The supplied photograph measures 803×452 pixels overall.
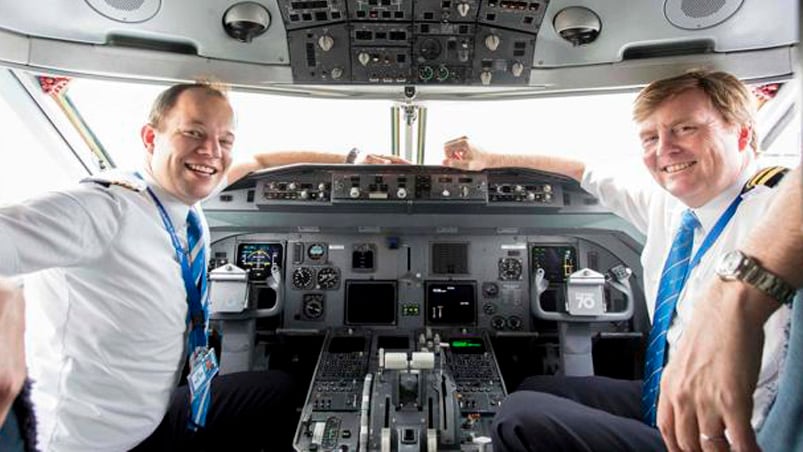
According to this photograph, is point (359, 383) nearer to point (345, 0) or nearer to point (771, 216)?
point (345, 0)

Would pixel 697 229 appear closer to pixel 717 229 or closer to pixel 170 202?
pixel 717 229

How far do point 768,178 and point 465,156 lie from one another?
156cm

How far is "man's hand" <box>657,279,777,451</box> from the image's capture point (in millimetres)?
564

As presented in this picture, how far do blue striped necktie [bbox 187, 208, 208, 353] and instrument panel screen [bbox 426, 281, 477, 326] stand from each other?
1.76 meters

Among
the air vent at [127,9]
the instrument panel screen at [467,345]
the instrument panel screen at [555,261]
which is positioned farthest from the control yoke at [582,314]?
the air vent at [127,9]

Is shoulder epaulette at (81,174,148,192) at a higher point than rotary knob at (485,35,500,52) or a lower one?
lower

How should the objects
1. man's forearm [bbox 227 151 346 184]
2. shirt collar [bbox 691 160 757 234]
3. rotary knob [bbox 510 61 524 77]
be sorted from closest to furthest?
shirt collar [bbox 691 160 757 234]
rotary knob [bbox 510 61 524 77]
man's forearm [bbox 227 151 346 184]

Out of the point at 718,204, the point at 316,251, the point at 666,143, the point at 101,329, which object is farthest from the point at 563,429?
the point at 316,251

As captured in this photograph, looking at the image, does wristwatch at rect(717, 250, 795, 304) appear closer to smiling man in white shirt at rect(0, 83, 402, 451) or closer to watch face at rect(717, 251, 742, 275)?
watch face at rect(717, 251, 742, 275)

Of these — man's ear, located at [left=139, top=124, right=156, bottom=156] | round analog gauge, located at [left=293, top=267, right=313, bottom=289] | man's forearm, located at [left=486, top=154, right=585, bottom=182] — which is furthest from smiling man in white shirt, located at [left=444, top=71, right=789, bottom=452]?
round analog gauge, located at [left=293, top=267, right=313, bottom=289]

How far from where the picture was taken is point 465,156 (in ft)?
8.86

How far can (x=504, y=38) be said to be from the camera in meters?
2.17

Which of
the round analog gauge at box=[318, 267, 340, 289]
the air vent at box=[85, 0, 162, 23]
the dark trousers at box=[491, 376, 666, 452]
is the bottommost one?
the dark trousers at box=[491, 376, 666, 452]

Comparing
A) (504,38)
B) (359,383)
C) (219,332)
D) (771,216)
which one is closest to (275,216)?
(219,332)
